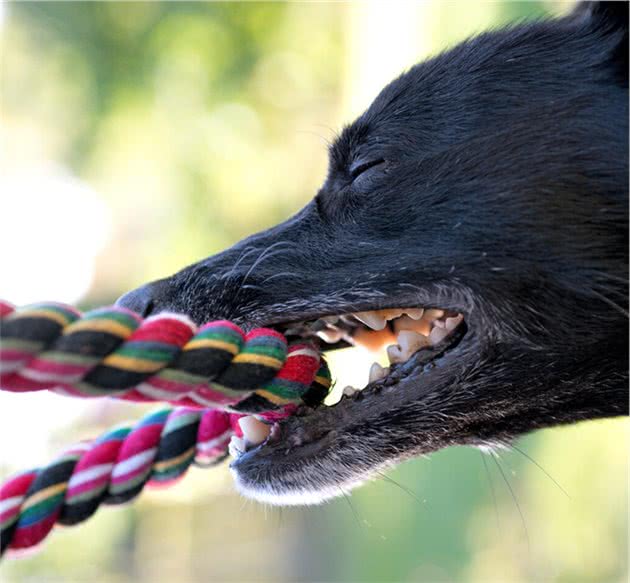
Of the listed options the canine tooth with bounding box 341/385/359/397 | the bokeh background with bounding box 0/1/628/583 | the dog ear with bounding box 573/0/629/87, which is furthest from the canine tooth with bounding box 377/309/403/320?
the bokeh background with bounding box 0/1/628/583

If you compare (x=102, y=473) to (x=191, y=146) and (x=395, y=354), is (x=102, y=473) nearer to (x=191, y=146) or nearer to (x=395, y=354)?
(x=395, y=354)

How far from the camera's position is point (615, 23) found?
7.50 ft

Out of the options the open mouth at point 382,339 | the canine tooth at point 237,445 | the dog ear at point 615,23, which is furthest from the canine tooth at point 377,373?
the dog ear at point 615,23

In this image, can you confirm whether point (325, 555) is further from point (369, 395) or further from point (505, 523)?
point (369, 395)

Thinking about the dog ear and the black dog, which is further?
the dog ear

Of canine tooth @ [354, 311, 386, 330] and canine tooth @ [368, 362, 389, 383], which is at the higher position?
canine tooth @ [354, 311, 386, 330]

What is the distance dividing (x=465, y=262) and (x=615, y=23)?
81cm

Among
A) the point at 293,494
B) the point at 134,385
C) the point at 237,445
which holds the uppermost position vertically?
the point at 134,385

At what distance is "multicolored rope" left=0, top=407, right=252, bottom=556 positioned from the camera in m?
1.85

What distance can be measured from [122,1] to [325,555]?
32.6ft

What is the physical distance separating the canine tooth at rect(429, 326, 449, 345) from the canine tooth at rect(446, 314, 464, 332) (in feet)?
0.04

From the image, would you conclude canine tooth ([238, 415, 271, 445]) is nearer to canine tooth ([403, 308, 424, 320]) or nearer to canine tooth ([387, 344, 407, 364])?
canine tooth ([387, 344, 407, 364])

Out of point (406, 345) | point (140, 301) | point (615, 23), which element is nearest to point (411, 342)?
point (406, 345)

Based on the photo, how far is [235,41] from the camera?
13945mm
